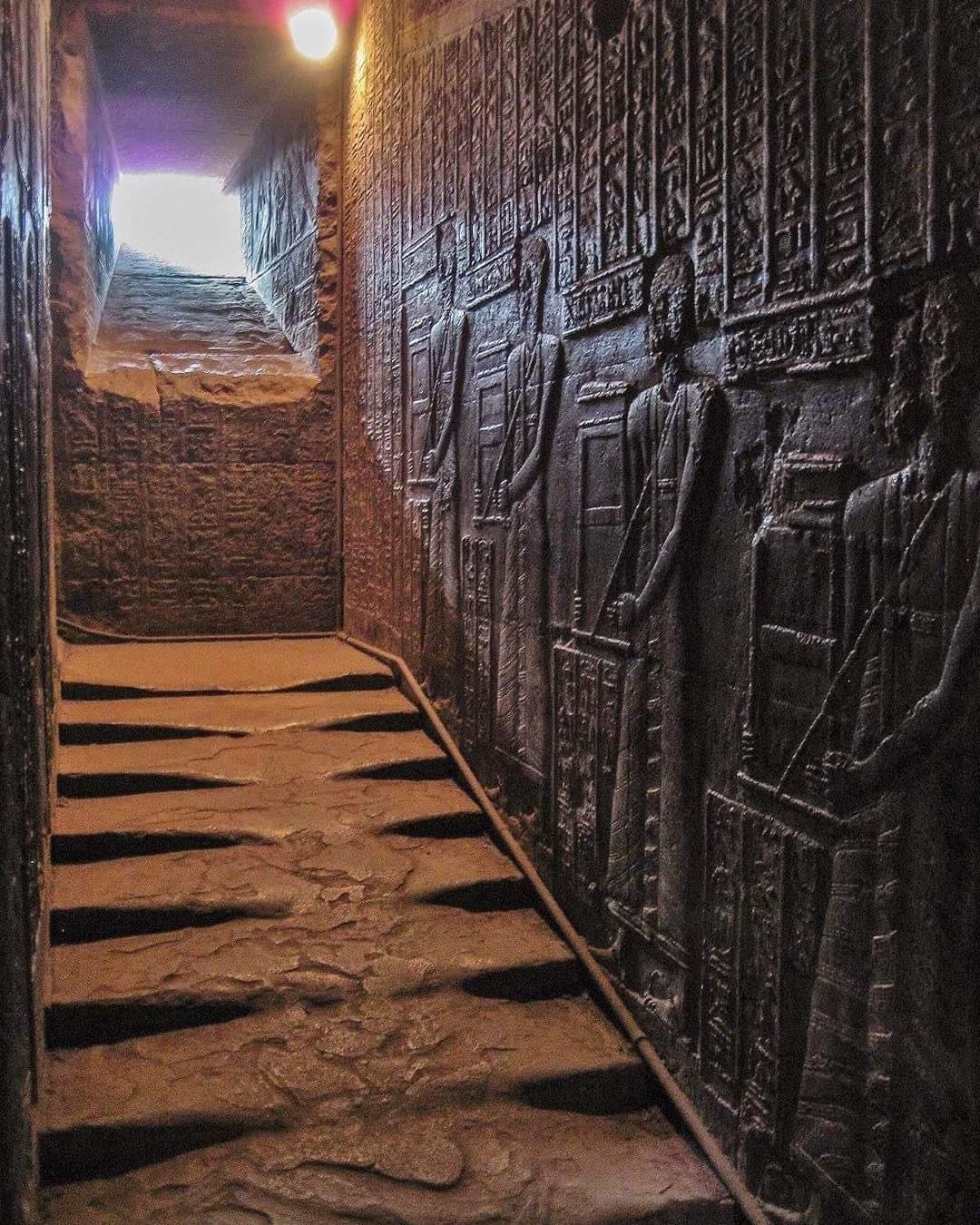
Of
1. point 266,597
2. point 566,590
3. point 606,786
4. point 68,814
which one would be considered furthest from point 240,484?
point 606,786

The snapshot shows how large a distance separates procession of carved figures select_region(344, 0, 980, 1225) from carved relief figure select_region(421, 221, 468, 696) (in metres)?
0.39

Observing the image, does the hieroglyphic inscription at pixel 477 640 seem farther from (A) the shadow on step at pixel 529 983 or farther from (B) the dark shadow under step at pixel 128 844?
(A) the shadow on step at pixel 529 983

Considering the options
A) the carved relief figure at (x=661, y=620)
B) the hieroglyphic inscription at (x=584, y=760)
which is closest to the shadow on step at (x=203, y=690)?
the hieroglyphic inscription at (x=584, y=760)

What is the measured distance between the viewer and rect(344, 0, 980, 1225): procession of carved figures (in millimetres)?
2027

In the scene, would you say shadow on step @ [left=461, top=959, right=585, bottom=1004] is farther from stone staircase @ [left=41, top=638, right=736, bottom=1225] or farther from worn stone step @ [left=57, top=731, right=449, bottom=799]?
worn stone step @ [left=57, top=731, right=449, bottom=799]

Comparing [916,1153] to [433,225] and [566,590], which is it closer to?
[566,590]

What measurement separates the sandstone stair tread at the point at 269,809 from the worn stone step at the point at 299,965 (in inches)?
21.1

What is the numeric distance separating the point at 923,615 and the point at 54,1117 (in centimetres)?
242

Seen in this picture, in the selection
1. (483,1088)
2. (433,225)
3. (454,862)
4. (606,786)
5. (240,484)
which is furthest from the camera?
(240,484)

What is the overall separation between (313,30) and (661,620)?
522 centimetres

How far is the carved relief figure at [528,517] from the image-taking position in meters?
3.96

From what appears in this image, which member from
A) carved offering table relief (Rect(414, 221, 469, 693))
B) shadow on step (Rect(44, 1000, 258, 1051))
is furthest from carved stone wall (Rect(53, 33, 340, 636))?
shadow on step (Rect(44, 1000, 258, 1051))

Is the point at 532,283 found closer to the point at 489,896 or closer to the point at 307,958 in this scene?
the point at 489,896

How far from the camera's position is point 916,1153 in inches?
80.7
